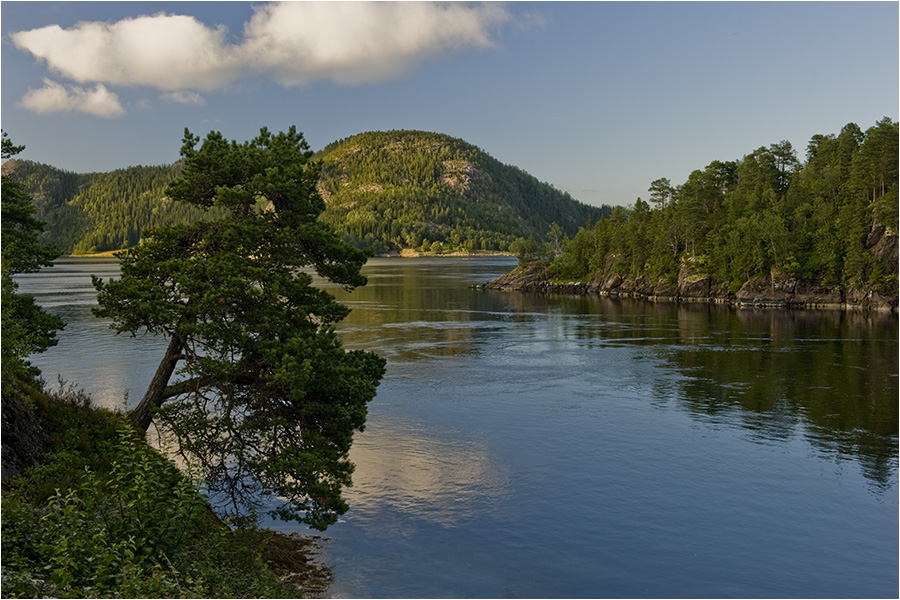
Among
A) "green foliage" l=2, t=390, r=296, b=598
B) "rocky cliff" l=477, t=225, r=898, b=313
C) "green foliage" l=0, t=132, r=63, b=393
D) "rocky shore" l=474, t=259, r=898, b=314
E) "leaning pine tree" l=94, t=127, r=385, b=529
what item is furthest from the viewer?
"rocky shore" l=474, t=259, r=898, b=314

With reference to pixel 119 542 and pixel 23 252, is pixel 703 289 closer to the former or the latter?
pixel 23 252

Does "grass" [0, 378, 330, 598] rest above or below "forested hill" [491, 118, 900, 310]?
below

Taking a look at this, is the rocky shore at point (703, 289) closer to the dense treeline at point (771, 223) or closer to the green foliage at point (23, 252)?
the dense treeline at point (771, 223)

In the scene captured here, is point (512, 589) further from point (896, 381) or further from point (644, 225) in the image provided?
point (644, 225)

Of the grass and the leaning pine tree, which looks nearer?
the grass

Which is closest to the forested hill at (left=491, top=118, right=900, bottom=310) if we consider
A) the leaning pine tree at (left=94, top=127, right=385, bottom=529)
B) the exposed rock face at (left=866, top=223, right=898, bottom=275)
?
the exposed rock face at (left=866, top=223, right=898, bottom=275)

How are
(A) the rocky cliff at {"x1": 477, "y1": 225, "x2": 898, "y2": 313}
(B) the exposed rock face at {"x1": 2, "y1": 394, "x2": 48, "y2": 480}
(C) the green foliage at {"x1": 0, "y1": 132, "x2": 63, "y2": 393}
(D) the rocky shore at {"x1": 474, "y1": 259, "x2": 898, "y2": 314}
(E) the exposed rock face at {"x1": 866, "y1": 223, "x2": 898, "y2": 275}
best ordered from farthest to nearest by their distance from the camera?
1. (D) the rocky shore at {"x1": 474, "y1": 259, "x2": 898, "y2": 314}
2. (A) the rocky cliff at {"x1": 477, "y1": 225, "x2": 898, "y2": 313}
3. (E) the exposed rock face at {"x1": 866, "y1": 223, "x2": 898, "y2": 275}
4. (C) the green foliage at {"x1": 0, "y1": 132, "x2": 63, "y2": 393}
5. (B) the exposed rock face at {"x1": 2, "y1": 394, "x2": 48, "y2": 480}

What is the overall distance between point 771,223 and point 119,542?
125 metres

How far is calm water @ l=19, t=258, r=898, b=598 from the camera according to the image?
25797mm

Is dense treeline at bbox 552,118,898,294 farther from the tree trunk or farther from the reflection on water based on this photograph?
the tree trunk

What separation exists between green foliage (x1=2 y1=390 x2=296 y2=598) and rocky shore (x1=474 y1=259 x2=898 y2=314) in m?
114

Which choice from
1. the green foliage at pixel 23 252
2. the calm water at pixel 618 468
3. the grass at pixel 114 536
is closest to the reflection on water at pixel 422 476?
the calm water at pixel 618 468

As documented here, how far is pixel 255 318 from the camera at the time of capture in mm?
25047

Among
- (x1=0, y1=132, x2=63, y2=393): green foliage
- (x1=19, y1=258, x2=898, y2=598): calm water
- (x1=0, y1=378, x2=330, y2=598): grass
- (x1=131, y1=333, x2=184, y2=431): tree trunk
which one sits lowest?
(x1=19, y1=258, x2=898, y2=598): calm water
